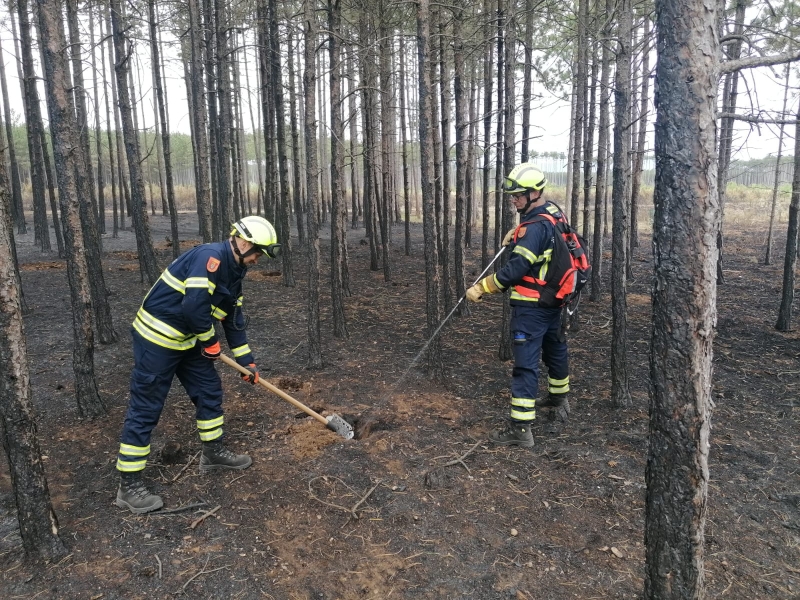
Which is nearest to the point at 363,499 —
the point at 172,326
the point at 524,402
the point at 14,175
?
the point at 524,402

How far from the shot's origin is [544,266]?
4.73 metres

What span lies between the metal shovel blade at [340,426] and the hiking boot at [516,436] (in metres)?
1.30

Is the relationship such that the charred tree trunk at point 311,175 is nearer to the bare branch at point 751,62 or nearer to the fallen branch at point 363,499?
the fallen branch at point 363,499

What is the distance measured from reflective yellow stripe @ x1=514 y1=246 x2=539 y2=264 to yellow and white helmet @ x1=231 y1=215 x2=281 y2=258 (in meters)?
2.05

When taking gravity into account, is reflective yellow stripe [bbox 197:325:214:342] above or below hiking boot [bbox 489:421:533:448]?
above

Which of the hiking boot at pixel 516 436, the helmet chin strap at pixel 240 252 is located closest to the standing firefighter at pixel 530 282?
the hiking boot at pixel 516 436

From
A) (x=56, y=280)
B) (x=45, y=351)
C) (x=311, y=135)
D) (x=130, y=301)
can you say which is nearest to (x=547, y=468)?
(x=311, y=135)

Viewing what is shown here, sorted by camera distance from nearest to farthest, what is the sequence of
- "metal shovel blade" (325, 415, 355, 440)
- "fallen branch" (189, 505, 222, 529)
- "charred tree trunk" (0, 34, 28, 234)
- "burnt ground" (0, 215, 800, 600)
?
1. "burnt ground" (0, 215, 800, 600)
2. "fallen branch" (189, 505, 222, 529)
3. "metal shovel blade" (325, 415, 355, 440)
4. "charred tree trunk" (0, 34, 28, 234)

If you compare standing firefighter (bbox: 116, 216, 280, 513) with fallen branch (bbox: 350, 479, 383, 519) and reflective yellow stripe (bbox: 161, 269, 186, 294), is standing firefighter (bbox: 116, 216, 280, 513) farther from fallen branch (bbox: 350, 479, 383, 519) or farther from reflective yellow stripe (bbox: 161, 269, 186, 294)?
fallen branch (bbox: 350, 479, 383, 519)

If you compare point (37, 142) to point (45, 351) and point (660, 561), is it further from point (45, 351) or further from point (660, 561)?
point (660, 561)

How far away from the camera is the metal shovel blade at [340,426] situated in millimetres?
4852

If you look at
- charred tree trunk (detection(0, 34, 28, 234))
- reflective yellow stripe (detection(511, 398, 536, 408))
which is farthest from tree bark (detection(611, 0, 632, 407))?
charred tree trunk (detection(0, 34, 28, 234))

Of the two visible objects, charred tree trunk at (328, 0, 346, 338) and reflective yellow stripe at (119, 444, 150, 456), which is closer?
reflective yellow stripe at (119, 444, 150, 456)

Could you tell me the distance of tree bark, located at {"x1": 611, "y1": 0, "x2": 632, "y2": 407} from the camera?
522 cm
